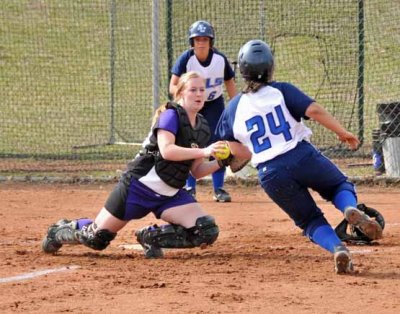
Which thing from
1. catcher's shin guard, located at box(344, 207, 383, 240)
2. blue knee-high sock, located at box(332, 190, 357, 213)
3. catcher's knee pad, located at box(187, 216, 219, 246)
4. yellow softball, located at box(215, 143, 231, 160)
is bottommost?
catcher's knee pad, located at box(187, 216, 219, 246)

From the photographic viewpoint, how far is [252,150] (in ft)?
22.5

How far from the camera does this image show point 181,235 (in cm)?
737

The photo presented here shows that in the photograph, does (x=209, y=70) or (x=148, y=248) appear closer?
(x=148, y=248)

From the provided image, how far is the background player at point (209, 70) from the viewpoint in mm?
10680

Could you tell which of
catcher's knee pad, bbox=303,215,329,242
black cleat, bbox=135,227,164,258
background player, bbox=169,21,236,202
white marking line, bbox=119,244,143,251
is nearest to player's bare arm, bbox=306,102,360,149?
catcher's knee pad, bbox=303,215,329,242

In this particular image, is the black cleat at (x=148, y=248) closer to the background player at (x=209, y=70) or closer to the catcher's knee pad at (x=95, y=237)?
the catcher's knee pad at (x=95, y=237)

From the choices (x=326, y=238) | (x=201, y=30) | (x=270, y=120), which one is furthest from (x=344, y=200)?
(x=201, y=30)

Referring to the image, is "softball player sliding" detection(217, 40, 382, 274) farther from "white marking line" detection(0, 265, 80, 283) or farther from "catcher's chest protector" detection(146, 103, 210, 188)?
"white marking line" detection(0, 265, 80, 283)

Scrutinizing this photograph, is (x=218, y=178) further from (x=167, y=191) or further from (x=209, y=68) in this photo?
(x=167, y=191)

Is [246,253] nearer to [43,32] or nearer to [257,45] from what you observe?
[257,45]

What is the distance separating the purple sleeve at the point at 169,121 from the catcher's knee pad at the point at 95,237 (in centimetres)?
94

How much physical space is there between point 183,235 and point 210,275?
0.75m

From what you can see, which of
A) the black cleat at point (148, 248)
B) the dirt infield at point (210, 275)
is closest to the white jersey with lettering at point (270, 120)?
the dirt infield at point (210, 275)

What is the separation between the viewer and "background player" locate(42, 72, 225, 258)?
7.14 metres
